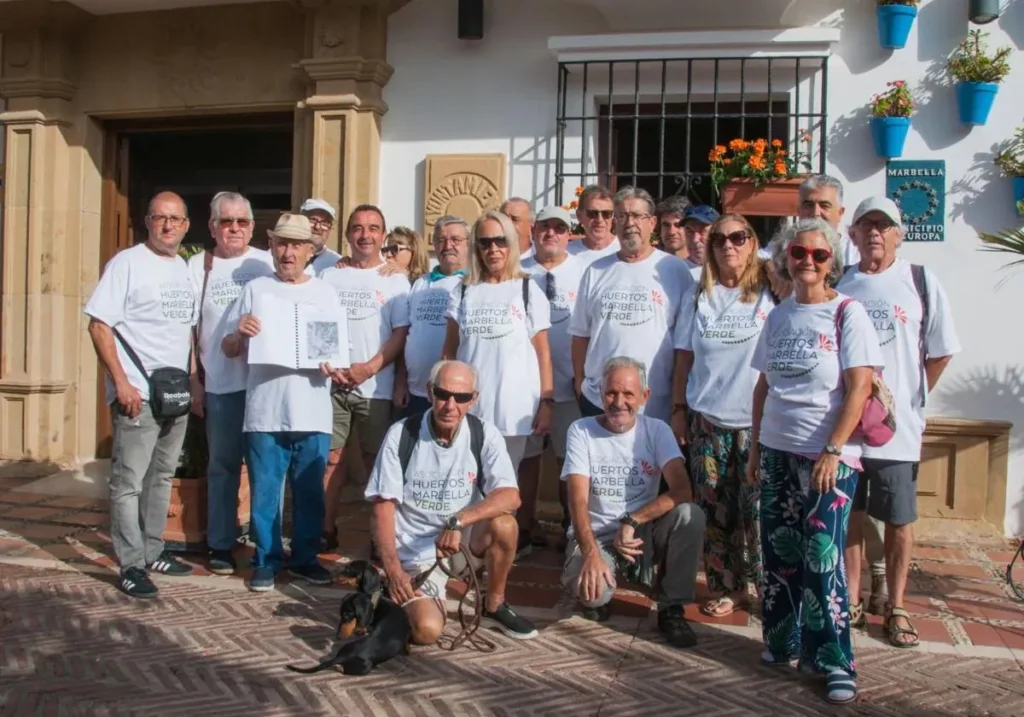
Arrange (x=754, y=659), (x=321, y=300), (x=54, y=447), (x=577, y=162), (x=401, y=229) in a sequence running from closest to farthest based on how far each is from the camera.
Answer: (x=754, y=659) < (x=321, y=300) < (x=401, y=229) < (x=577, y=162) < (x=54, y=447)

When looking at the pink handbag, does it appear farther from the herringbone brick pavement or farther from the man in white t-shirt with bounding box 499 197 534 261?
the man in white t-shirt with bounding box 499 197 534 261

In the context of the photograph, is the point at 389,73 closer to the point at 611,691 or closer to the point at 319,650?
the point at 319,650

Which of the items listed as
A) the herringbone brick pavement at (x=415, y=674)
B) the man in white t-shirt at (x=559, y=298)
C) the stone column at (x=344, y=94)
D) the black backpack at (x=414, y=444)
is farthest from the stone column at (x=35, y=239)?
the black backpack at (x=414, y=444)

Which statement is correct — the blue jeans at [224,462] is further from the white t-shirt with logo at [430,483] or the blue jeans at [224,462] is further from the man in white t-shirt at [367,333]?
the white t-shirt with logo at [430,483]

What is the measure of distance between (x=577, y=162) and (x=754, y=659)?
13.7ft

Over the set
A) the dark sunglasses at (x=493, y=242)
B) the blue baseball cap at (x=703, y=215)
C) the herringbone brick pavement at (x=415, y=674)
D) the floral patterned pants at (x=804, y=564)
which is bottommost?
the herringbone brick pavement at (x=415, y=674)

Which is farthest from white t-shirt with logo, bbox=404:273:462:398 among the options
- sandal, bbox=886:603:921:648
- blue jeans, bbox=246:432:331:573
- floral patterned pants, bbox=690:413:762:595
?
sandal, bbox=886:603:921:648

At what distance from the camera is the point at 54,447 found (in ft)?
27.0

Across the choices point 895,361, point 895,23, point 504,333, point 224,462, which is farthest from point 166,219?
point 895,23

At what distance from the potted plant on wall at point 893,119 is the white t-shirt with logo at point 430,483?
385cm

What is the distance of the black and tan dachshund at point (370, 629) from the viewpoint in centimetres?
386

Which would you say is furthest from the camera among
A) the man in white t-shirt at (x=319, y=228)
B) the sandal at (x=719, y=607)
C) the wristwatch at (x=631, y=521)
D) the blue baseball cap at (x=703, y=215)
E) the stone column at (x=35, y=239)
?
the stone column at (x=35, y=239)

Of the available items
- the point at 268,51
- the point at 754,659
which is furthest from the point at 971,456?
the point at 268,51

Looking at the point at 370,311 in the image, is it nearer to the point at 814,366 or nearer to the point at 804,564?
the point at 814,366
